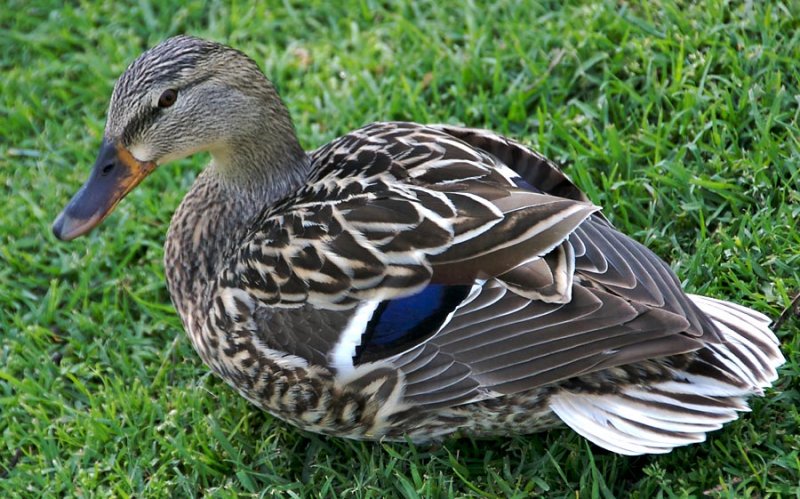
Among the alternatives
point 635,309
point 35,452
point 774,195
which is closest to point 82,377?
point 35,452

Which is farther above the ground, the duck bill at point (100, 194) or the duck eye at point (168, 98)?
the duck eye at point (168, 98)

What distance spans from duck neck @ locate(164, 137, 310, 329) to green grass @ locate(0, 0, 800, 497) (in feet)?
1.28

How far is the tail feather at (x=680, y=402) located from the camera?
10.3ft

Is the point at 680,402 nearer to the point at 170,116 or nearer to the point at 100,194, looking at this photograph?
the point at 170,116

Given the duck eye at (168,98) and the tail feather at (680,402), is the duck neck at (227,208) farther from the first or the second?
the tail feather at (680,402)

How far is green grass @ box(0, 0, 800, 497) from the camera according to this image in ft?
11.4

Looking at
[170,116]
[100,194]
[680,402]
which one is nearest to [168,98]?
[170,116]

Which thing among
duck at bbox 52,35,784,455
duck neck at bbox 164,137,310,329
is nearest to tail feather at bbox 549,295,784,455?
duck at bbox 52,35,784,455

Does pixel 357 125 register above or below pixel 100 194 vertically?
below

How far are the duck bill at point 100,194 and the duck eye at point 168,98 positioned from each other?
210mm

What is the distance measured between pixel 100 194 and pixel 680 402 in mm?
2067

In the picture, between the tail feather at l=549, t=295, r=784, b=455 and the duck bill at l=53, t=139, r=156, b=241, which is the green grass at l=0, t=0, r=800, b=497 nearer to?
the tail feather at l=549, t=295, r=784, b=455

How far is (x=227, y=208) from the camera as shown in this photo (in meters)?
3.95

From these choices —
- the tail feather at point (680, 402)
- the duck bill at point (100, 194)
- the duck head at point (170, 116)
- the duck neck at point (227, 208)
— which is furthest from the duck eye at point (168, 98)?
the tail feather at point (680, 402)
